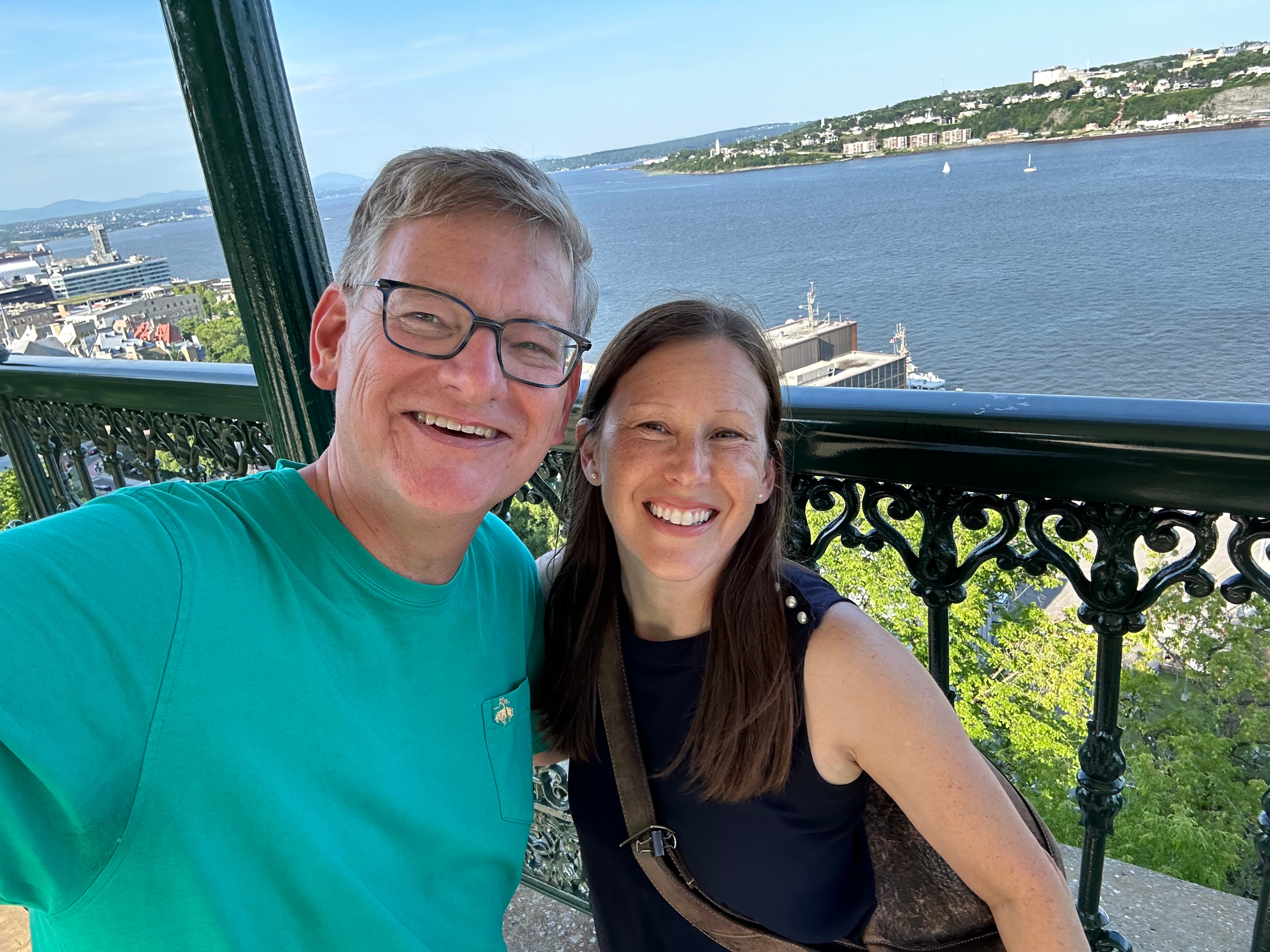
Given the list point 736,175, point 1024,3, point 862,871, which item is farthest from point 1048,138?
point 862,871

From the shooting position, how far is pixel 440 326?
1189mm

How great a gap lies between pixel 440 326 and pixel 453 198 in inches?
7.8

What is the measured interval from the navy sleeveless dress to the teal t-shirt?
0.27 meters

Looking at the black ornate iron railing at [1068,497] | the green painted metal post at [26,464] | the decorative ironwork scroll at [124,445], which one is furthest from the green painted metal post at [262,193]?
the green painted metal post at [26,464]

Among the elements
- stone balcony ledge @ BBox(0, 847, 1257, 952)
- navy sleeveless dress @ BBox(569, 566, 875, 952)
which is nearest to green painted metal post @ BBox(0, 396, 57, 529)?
stone balcony ledge @ BBox(0, 847, 1257, 952)

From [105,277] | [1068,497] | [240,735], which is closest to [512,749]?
[240,735]

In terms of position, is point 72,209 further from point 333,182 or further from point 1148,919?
point 1148,919

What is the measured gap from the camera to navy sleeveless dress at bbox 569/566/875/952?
1.34m

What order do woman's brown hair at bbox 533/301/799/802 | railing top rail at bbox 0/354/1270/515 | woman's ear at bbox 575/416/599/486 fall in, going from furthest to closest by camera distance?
woman's ear at bbox 575/416/599/486, woman's brown hair at bbox 533/301/799/802, railing top rail at bbox 0/354/1270/515

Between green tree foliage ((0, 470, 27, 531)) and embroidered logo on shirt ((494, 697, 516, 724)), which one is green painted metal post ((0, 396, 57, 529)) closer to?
green tree foliage ((0, 470, 27, 531))

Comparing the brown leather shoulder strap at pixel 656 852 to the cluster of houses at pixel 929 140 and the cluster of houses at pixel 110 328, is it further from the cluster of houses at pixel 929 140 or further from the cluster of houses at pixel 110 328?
A: the cluster of houses at pixel 929 140

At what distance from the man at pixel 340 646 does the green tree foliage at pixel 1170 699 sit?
0.84 meters

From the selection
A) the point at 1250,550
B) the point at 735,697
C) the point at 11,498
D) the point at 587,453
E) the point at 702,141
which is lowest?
the point at 11,498

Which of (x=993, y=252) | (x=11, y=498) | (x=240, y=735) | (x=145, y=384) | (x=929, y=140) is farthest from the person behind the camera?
(x=993, y=252)
